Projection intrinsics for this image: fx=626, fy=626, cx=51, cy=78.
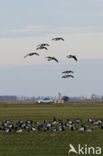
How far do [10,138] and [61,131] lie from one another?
6954 mm

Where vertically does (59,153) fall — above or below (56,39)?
below

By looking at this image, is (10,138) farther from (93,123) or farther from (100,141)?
(93,123)

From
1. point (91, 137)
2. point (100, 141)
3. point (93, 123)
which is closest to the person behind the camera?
point (100, 141)

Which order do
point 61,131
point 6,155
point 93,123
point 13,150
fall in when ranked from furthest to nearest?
point 93,123, point 61,131, point 13,150, point 6,155

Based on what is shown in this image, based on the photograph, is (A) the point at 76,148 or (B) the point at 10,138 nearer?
(A) the point at 76,148

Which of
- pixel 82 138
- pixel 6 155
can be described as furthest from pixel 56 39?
pixel 6 155

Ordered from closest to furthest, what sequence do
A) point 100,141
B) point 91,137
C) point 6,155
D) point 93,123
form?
point 6,155
point 100,141
point 91,137
point 93,123

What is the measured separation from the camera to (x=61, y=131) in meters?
52.6

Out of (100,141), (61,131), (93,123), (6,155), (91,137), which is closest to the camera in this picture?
(6,155)

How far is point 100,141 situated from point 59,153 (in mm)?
7587

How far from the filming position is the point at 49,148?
39094 millimetres

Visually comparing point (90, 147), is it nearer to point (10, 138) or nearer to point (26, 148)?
point (26, 148)

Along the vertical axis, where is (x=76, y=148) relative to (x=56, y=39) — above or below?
below

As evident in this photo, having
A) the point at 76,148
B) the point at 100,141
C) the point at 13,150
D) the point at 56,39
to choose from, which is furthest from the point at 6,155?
the point at 56,39
